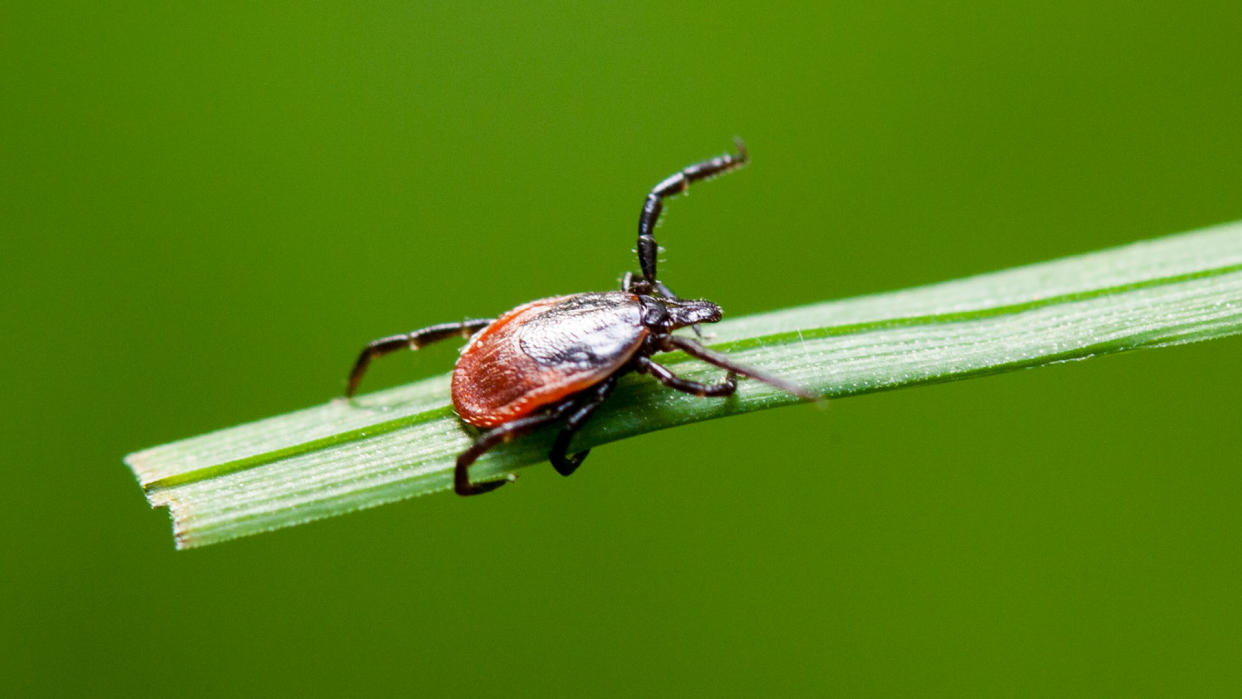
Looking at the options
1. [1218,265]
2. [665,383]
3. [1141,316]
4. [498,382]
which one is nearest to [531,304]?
[498,382]

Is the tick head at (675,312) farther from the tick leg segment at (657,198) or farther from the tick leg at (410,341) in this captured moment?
the tick leg at (410,341)

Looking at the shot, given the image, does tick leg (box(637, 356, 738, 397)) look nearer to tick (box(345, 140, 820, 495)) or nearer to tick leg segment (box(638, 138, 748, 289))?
tick (box(345, 140, 820, 495))

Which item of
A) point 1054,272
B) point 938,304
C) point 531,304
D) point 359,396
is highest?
point 1054,272

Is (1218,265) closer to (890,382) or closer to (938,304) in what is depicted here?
(938,304)

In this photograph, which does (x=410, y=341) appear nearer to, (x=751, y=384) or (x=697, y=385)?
(x=697, y=385)

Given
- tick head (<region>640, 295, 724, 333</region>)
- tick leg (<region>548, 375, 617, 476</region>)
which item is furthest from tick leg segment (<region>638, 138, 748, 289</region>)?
tick leg (<region>548, 375, 617, 476</region>)
